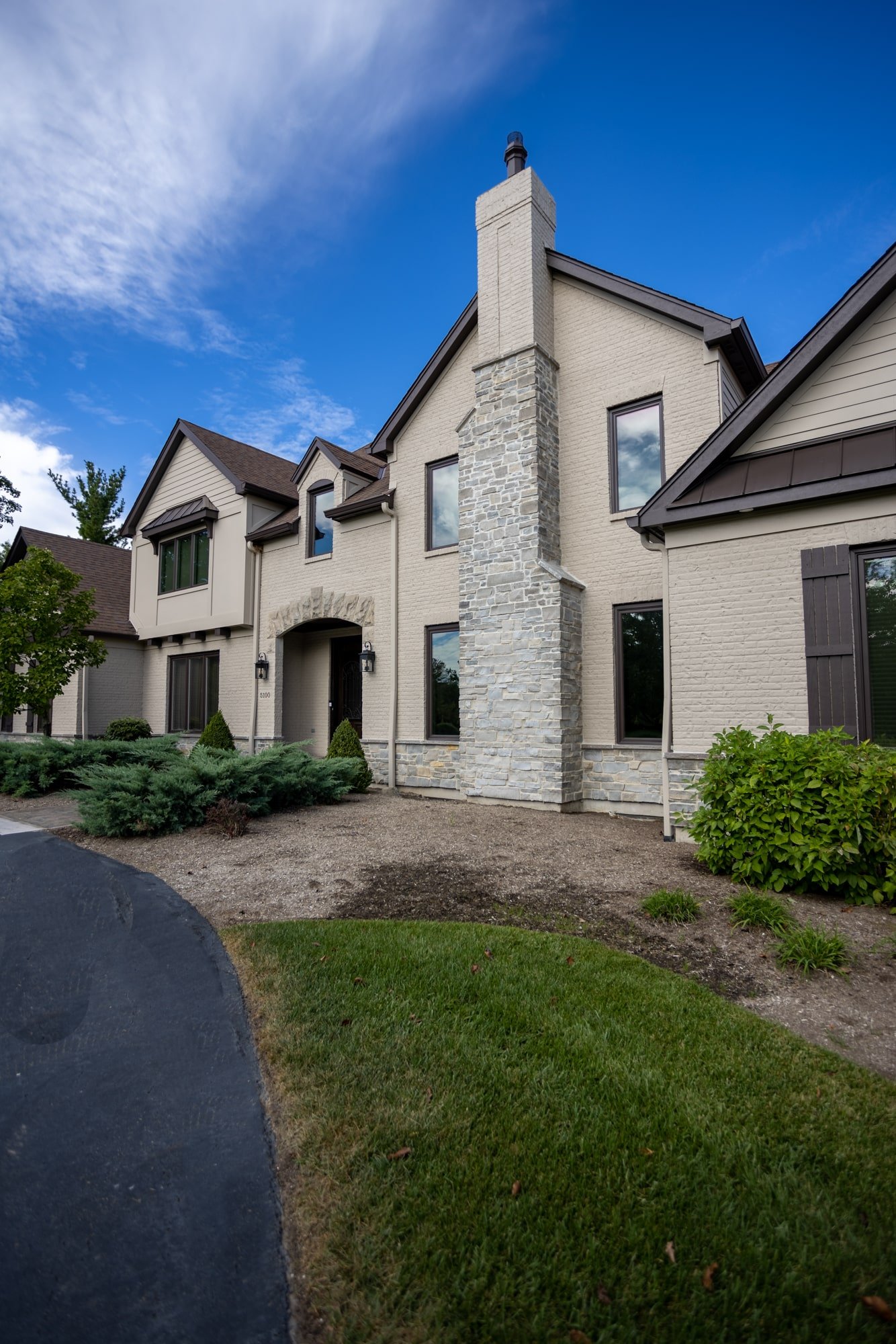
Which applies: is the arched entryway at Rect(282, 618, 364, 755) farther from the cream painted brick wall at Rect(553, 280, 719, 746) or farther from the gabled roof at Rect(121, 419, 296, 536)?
the cream painted brick wall at Rect(553, 280, 719, 746)

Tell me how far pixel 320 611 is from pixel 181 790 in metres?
6.86

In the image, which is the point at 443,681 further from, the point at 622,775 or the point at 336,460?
the point at 336,460

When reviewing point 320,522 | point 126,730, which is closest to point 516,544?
point 320,522

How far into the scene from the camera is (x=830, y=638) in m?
7.11

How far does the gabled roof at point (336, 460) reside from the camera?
568 inches

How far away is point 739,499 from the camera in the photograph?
7500 mm

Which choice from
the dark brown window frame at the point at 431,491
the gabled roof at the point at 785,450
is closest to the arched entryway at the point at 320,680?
the dark brown window frame at the point at 431,491

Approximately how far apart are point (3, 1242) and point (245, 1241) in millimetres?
758

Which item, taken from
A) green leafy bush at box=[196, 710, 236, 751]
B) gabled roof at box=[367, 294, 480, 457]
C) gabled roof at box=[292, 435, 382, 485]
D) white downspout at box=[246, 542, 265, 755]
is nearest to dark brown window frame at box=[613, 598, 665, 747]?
gabled roof at box=[367, 294, 480, 457]

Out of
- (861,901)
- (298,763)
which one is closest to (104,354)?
(298,763)

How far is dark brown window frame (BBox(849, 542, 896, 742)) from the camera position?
Result: 6875 mm

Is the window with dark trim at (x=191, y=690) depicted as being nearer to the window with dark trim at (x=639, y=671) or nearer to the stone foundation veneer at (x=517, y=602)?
the stone foundation veneer at (x=517, y=602)

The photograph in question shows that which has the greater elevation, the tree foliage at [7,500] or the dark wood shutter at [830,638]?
the tree foliage at [7,500]

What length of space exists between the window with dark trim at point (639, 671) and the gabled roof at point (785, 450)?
2148mm
